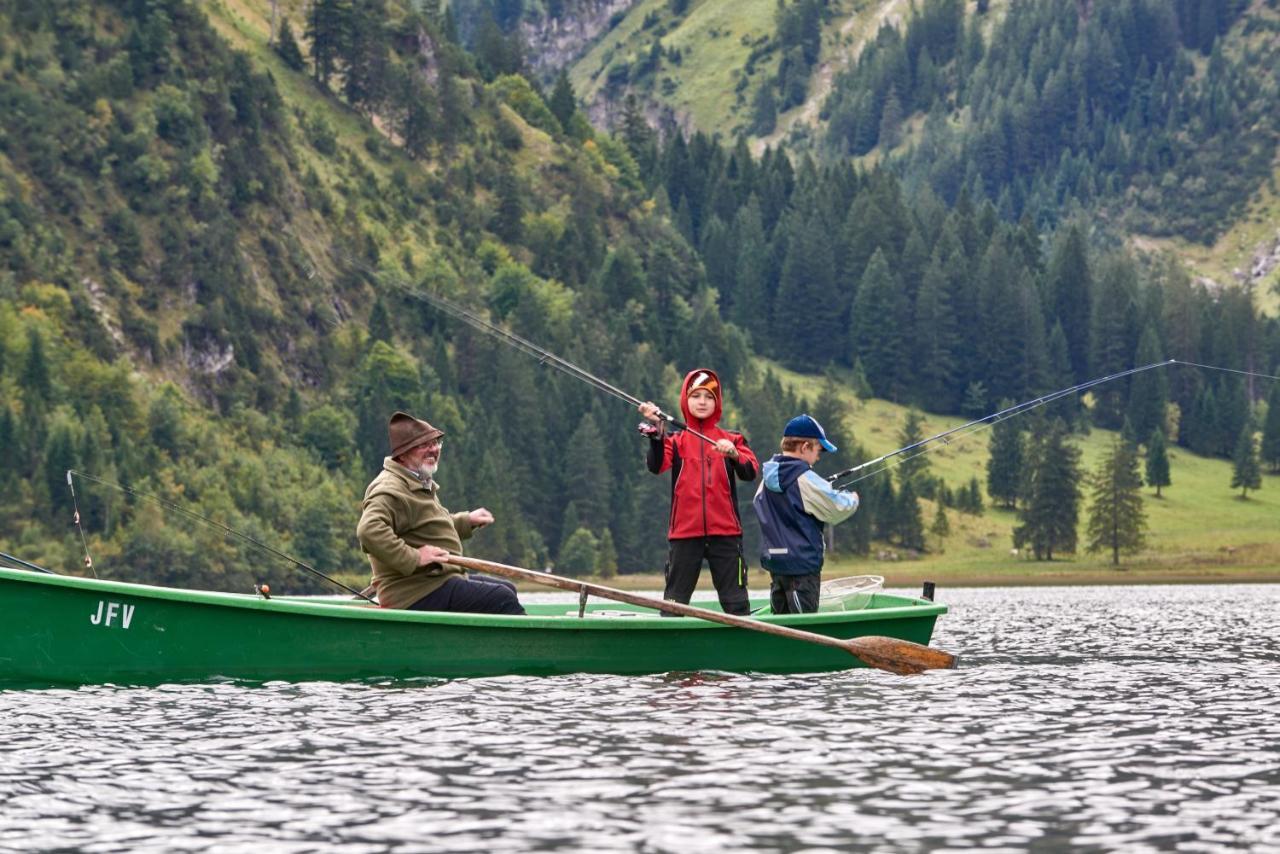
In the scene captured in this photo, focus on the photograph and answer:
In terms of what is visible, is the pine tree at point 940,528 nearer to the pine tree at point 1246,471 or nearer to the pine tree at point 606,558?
the pine tree at point 606,558

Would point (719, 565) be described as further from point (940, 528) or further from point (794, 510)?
point (940, 528)

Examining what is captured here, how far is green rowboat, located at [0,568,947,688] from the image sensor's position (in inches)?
787

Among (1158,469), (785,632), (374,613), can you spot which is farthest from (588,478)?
(374,613)

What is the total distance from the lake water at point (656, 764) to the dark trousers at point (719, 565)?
1.19 meters

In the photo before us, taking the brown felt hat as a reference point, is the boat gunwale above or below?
below

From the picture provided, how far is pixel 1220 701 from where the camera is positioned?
20.2 meters

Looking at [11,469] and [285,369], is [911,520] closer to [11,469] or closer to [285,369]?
[285,369]

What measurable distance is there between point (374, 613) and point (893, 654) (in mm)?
6050

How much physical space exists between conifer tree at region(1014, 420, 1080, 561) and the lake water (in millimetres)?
127316

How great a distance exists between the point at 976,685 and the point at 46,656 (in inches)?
392

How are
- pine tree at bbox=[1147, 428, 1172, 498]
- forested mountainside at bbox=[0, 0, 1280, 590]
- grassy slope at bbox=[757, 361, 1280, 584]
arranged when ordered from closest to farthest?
forested mountainside at bbox=[0, 0, 1280, 590]
grassy slope at bbox=[757, 361, 1280, 584]
pine tree at bbox=[1147, 428, 1172, 498]

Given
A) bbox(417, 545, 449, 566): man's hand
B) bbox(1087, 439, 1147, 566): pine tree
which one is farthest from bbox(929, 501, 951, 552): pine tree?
bbox(417, 545, 449, 566): man's hand

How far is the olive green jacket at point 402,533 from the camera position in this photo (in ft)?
67.3

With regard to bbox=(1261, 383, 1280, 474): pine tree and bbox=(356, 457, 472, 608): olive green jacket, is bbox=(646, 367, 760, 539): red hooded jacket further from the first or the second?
bbox=(1261, 383, 1280, 474): pine tree
